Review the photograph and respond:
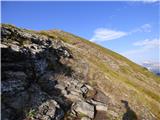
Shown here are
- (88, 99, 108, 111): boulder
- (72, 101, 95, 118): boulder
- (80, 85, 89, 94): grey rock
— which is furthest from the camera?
(80, 85, 89, 94): grey rock

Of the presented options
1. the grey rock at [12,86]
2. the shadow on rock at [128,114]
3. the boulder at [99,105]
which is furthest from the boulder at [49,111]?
the shadow on rock at [128,114]

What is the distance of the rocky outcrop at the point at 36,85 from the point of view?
3844 centimetres

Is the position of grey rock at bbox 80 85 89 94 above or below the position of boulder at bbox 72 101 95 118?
above

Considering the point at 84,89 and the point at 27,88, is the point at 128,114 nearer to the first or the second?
the point at 84,89

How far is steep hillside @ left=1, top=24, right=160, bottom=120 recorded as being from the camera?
3988cm

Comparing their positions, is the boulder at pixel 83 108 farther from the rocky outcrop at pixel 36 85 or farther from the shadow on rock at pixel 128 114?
the shadow on rock at pixel 128 114

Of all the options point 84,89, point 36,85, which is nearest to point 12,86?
point 36,85

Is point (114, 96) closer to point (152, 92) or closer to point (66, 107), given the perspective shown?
point (66, 107)

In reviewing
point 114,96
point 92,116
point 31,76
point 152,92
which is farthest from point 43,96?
point 152,92

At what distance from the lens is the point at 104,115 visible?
1935 inches

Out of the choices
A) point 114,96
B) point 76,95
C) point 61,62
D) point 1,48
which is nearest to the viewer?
point 1,48

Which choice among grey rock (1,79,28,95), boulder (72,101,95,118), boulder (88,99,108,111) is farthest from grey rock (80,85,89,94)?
grey rock (1,79,28,95)

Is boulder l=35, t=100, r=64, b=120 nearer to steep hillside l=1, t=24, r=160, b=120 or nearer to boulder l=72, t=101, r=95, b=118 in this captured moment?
steep hillside l=1, t=24, r=160, b=120

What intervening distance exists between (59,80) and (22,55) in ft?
32.7
